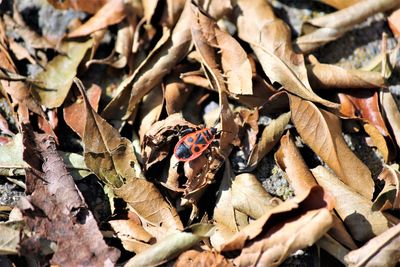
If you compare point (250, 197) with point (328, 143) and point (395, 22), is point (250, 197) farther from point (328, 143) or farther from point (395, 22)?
point (395, 22)

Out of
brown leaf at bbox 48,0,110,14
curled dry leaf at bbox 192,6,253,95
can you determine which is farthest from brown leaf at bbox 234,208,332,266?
brown leaf at bbox 48,0,110,14

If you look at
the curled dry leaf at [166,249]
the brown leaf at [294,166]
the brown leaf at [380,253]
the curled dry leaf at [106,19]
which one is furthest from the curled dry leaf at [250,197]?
the curled dry leaf at [106,19]

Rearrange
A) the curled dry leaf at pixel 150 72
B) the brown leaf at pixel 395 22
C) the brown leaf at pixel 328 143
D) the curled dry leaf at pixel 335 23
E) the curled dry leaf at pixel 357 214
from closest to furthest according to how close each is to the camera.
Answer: the curled dry leaf at pixel 357 214, the brown leaf at pixel 328 143, the curled dry leaf at pixel 150 72, the curled dry leaf at pixel 335 23, the brown leaf at pixel 395 22

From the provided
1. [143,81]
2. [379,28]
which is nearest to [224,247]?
[143,81]

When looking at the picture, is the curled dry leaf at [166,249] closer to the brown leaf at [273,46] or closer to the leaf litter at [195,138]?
the leaf litter at [195,138]

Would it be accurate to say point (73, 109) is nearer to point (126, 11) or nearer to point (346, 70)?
point (126, 11)

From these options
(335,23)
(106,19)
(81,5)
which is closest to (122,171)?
(106,19)
